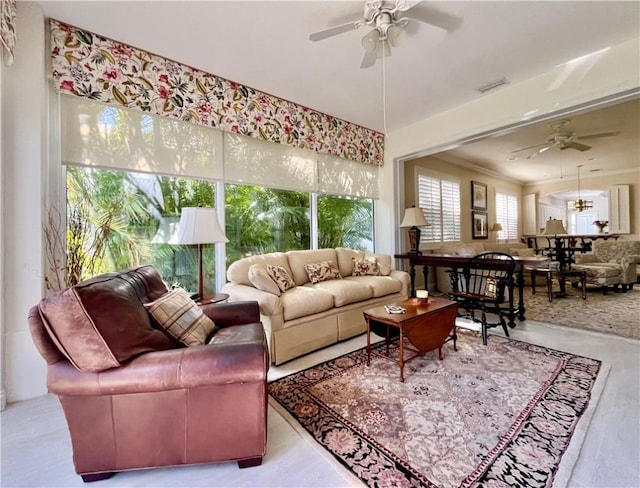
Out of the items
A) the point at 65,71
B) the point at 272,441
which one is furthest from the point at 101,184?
the point at 272,441

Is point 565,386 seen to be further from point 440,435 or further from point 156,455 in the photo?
point 156,455

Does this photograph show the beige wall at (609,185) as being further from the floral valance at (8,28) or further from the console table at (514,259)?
the floral valance at (8,28)

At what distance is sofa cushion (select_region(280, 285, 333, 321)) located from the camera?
2611mm

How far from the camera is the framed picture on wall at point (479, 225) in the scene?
647 cm

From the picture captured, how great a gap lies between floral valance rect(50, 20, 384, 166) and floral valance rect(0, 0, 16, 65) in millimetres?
281

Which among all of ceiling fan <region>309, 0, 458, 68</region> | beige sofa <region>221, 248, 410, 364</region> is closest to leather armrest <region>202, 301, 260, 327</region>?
beige sofa <region>221, 248, 410, 364</region>

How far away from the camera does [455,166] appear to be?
19.8ft

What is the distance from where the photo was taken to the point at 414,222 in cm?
436

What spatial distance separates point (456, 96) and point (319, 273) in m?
2.67

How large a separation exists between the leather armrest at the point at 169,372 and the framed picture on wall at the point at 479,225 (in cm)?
635

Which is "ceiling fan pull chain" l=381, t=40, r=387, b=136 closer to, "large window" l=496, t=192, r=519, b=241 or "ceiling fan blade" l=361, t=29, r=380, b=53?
"ceiling fan blade" l=361, t=29, r=380, b=53

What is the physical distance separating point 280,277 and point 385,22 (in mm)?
2287

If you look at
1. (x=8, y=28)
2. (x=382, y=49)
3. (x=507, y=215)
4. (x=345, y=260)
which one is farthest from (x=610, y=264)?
→ (x=8, y=28)

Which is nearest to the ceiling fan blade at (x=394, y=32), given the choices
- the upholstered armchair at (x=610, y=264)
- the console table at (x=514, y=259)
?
the console table at (x=514, y=259)
